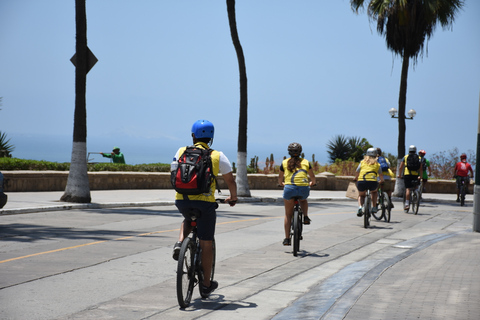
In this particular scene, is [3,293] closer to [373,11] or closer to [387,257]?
[387,257]

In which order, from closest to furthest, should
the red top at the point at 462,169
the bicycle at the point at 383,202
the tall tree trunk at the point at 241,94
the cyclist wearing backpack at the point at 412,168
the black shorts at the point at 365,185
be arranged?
the black shorts at the point at 365,185
the bicycle at the point at 383,202
the cyclist wearing backpack at the point at 412,168
the red top at the point at 462,169
the tall tree trunk at the point at 241,94

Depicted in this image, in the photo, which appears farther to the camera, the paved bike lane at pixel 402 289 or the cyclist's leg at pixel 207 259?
the cyclist's leg at pixel 207 259

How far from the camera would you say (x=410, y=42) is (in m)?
28.8

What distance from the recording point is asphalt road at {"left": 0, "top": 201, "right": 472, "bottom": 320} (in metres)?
7.00

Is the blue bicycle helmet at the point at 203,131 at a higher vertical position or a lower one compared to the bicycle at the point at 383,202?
higher

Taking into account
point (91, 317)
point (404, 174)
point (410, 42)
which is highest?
point (410, 42)

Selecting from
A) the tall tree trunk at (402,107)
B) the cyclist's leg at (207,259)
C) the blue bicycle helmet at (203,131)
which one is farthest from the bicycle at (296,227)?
the tall tree trunk at (402,107)

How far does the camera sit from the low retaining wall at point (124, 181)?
75.3ft

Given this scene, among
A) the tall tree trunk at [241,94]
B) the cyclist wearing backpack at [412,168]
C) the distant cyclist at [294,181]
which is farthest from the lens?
the tall tree trunk at [241,94]

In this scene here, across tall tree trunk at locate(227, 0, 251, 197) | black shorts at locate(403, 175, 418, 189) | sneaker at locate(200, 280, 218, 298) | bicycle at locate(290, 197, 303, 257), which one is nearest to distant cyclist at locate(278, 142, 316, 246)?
bicycle at locate(290, 197, 303, 257)

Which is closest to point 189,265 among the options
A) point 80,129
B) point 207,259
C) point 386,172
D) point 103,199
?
point 207,259

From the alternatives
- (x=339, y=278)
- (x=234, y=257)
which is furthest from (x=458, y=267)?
(x=234, y=257)

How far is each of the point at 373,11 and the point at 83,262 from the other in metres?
22.1

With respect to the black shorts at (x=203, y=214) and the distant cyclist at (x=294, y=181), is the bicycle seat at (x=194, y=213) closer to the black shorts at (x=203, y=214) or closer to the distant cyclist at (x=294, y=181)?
the black shorts at (x=203, y=214)
